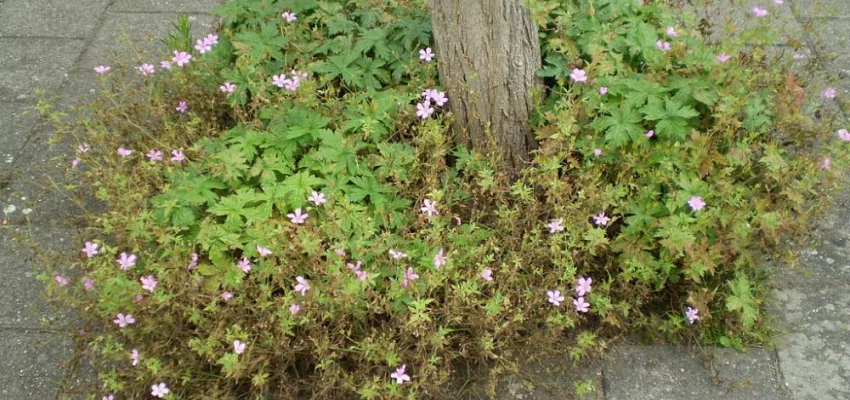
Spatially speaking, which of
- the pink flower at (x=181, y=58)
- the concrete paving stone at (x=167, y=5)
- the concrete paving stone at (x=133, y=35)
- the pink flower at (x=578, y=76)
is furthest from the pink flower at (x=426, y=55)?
the concrete paving stone at (x=167, y=5)

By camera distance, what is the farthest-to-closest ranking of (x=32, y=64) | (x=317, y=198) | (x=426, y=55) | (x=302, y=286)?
(x=32, y=64), (x=426, y=55), (x=317, y=198), (x=302, y=286)

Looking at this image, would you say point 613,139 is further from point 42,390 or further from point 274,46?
point 42,390

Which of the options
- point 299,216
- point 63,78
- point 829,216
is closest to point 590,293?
point 299,216

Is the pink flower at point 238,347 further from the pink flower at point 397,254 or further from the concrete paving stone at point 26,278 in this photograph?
the concrete paving stone at point 26,278

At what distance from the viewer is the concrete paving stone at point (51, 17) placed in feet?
15.8

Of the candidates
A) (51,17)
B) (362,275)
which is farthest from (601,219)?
(51,17)

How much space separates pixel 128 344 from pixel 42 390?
1.29 ft

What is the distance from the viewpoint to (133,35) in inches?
186

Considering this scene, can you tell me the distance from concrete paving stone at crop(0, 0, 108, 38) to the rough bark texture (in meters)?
2.70

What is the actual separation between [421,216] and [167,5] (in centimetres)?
300

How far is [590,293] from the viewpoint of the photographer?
2.89 meters

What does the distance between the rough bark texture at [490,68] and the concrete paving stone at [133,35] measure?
1.95 m

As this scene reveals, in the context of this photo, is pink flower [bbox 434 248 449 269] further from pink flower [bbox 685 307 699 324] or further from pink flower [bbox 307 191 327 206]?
pink flower [bbox 685 307 699 324]

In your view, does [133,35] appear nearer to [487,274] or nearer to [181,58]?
[181,58]
